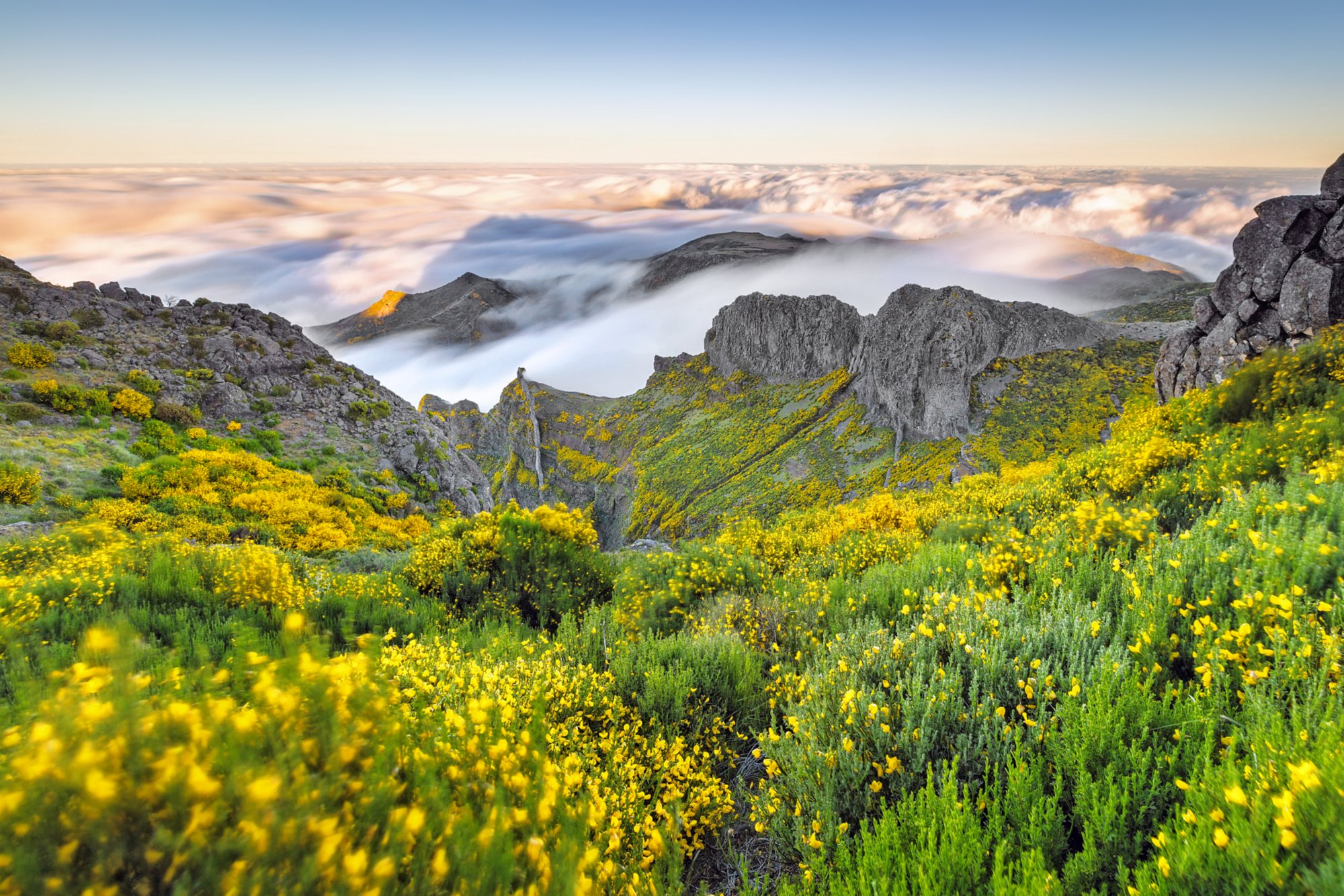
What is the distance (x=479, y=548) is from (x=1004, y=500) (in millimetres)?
9662

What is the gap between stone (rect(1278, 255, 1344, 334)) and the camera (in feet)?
59.7

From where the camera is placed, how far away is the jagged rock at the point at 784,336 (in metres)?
77.1

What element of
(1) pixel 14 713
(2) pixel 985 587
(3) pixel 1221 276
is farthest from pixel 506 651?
(3) pixel 1221 276

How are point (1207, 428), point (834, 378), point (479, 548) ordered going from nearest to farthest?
point (479, 548), point (1207, 428), point (834, 378)

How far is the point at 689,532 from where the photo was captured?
59.1m

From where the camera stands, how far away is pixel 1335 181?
19.4 meters

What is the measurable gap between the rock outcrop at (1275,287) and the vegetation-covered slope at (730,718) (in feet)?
55.4

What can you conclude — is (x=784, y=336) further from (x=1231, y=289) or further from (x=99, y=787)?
(x=99, y=787)

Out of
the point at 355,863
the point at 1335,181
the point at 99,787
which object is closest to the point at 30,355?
the point at 99,787

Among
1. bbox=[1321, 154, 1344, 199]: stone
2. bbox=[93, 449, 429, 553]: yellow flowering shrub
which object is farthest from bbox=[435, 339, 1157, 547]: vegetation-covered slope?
bbox=[93, 449, 429, 553]: yellow flowering shrub

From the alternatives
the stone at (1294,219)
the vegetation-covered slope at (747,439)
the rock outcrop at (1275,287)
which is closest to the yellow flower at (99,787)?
the rock outcrop at (1275,287)

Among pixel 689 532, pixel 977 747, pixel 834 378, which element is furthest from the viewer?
pixel 834 378

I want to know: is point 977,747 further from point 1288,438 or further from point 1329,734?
point 1288,438

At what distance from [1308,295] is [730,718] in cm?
2641
